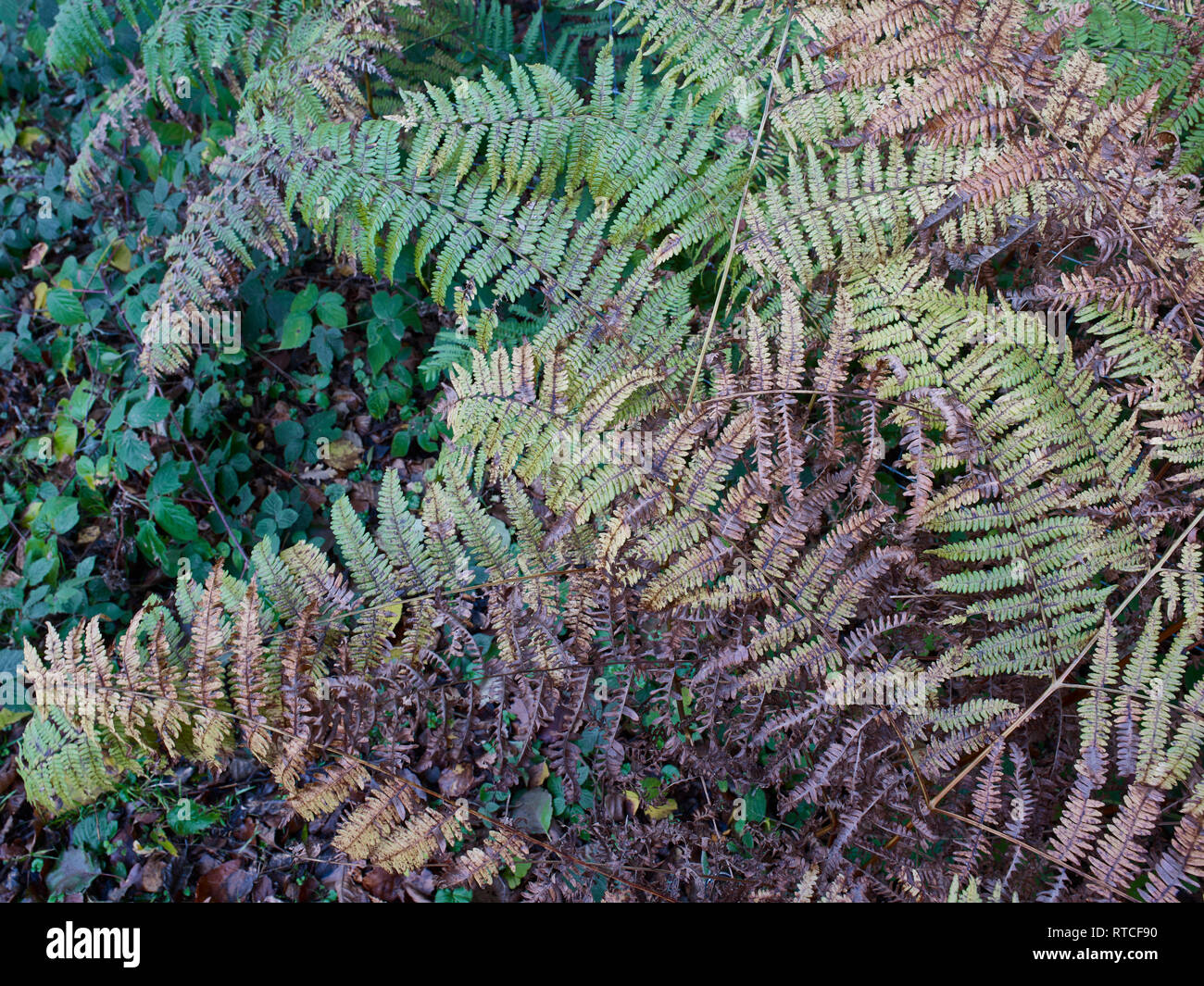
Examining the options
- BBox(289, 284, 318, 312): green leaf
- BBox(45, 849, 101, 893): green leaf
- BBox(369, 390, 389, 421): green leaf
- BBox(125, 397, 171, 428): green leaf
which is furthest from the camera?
BBox(289, 284, 318, 312): green leaf

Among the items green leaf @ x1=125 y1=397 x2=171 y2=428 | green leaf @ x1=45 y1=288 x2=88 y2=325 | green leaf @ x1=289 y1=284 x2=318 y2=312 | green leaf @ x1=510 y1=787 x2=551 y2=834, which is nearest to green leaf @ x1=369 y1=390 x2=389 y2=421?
green leaf @ x1=289 y1=284 x2=318 y2=312

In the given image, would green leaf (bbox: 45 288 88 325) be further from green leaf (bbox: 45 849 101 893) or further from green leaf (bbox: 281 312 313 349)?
green leaf (bbox: 45 849 101 893)

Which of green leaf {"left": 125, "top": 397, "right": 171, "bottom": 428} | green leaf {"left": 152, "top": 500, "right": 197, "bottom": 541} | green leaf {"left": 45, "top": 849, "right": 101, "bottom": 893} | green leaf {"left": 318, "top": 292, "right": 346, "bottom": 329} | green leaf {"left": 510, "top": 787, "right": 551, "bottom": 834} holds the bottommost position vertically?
green leaf {"left": 45, "top": 849, "right": 101, "bottom": 893}

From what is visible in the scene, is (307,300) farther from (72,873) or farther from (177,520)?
(72,873)

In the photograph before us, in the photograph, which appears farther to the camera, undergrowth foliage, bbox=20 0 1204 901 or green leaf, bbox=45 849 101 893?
green leaf, bbox=45 849 101 893

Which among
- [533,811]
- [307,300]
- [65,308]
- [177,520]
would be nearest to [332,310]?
[307,300]

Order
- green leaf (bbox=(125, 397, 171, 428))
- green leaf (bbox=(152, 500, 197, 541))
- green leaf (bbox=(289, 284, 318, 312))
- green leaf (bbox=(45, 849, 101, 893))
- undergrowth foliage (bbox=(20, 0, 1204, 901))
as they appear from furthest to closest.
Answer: green leaf (bbox=(289, 284, 318, 312))
green leaf (bbox=(125, 397, 171, 428))
green leaf (bbox=(152, 500, 197, 541))
green leaf (bbox=(45, 849, 101, 893))
undergrowth foliage (bbox=(20, 0, 1204, 901))

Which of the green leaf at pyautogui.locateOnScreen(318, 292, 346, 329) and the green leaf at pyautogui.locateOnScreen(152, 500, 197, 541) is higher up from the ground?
the green leaf at pyautogui.locateOnScreen(318, 292, 346, 329)
